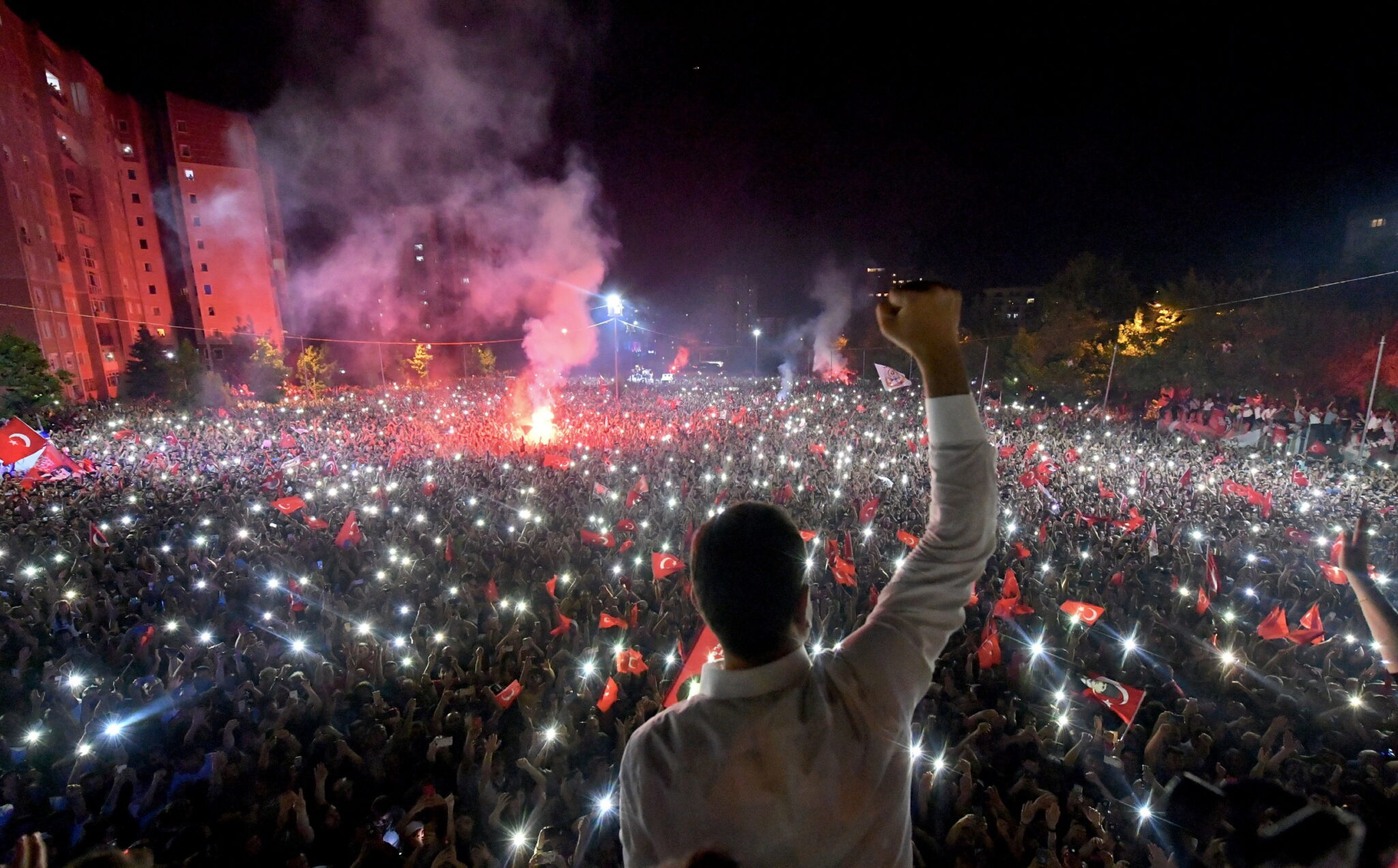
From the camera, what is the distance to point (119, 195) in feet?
136

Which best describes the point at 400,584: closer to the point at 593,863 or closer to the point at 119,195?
the point at 593,863

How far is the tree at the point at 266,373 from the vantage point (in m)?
34.0

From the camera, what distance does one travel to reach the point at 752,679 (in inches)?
46.6

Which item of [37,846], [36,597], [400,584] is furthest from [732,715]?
[36,597]

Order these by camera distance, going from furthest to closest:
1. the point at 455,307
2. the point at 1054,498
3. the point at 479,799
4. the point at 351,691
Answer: the point at 455,307, the point at 1054,498, the point at 351,691, the point at 479,799

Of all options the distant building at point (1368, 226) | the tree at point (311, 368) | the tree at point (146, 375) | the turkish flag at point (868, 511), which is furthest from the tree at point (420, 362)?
the distant building at point (1368, 226)

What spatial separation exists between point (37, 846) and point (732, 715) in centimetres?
175

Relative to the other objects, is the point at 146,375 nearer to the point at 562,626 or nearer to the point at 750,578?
the point at 562,626

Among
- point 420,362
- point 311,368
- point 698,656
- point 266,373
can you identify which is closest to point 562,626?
point 698,656

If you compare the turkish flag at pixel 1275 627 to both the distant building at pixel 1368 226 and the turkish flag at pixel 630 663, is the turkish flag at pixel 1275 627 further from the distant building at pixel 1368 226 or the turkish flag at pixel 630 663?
the distant building at pixel 1368 226

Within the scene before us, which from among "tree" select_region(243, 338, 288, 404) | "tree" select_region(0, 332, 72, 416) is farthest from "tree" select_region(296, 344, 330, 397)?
"tree" select_region(0, 332, 72, 416)

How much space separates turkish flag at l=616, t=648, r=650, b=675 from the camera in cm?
541

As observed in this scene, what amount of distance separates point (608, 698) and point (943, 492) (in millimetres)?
4196

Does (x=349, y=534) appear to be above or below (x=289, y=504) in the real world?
below
